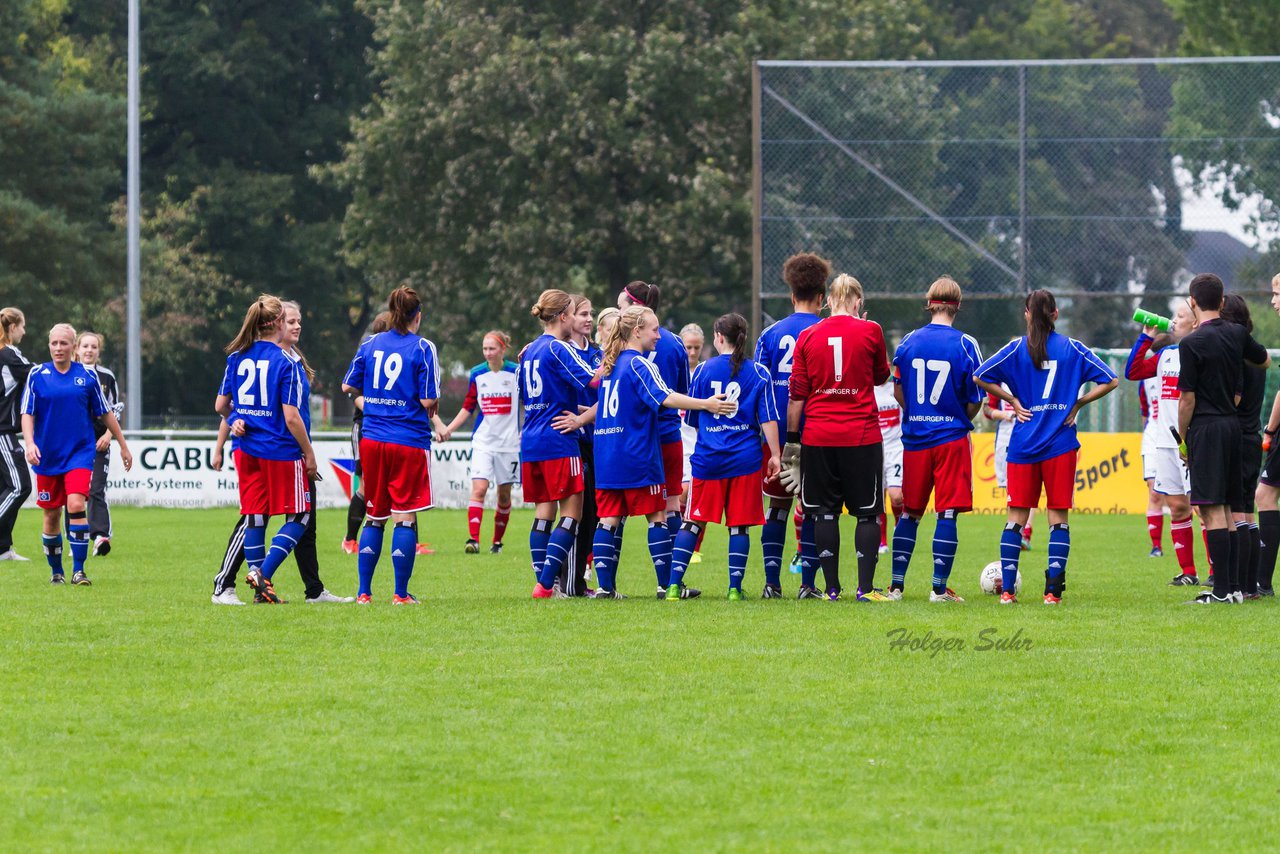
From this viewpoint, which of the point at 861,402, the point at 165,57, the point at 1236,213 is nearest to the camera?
the point at 861,402

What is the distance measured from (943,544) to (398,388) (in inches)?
139

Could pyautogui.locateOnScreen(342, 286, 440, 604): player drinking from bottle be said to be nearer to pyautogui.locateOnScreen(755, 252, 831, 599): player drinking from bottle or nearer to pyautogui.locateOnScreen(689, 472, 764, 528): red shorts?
pyautogui.locateOnScreen(689, 472, 764, 528): red shorts

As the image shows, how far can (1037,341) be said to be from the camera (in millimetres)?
11070

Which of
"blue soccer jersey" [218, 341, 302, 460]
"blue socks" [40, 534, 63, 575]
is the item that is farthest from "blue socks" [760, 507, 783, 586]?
"blue socks" [40, 534, 63, 575]

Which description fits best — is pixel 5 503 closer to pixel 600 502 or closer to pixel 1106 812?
pixel 600 502

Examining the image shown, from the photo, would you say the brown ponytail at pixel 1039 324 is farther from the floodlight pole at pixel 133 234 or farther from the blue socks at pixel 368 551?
the floodlight pole at pixel 133 234

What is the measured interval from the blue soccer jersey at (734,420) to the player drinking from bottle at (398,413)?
5.56 feet

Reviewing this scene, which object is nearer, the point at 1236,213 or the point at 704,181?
the point at 1236,213

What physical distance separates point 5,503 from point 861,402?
768 centimetres

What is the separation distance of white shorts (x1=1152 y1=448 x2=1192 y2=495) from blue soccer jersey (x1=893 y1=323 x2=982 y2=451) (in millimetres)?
3072

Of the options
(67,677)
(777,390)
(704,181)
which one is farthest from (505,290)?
(67,677)

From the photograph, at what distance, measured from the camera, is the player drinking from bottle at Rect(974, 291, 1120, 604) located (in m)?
11.0

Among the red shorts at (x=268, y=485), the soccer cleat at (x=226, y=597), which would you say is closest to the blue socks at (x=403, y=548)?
the red shorts at (x=268, y=485)

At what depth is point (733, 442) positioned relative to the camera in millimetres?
11328
